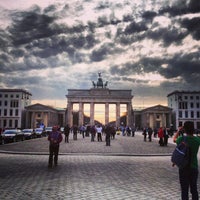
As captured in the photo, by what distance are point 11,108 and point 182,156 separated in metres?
111

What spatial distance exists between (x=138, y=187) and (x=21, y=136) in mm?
30427

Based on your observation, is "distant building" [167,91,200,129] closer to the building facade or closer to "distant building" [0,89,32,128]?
the building facade

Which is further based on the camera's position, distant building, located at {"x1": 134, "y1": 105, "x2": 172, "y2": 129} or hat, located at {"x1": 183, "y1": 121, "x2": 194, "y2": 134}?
distant building, located at {"x1": 134, "y1": 105, "x2": 172, "y2": 129}

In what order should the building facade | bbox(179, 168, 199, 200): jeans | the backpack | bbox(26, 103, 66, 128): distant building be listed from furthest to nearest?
bbox(26, 103, 66, 128): distant building → the building facade → bbox(179, 168, 199, 200): jeans → the backpack

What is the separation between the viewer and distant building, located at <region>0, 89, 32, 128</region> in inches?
4240

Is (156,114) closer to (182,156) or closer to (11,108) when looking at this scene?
(11,108)

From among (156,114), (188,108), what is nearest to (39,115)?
(156,114)

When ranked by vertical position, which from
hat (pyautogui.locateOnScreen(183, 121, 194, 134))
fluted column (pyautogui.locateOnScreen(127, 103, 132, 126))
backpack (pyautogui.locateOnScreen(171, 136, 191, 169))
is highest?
fluted column (pyautogui.locateOnScreen(127, 103, 132, 126))

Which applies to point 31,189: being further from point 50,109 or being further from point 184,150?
point 50,109

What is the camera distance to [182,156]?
4.95 metres

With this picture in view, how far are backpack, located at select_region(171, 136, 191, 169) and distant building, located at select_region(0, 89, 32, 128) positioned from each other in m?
107

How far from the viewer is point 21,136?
1388 inches

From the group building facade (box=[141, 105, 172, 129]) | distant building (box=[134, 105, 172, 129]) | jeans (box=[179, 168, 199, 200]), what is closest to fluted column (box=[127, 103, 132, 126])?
distant building (box=[134, 105, 172, 129])

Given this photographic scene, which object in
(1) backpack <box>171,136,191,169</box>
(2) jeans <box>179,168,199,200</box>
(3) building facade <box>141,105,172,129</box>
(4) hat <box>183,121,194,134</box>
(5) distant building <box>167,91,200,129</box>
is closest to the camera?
(1) backpack <box>171,136,191,169</box>
